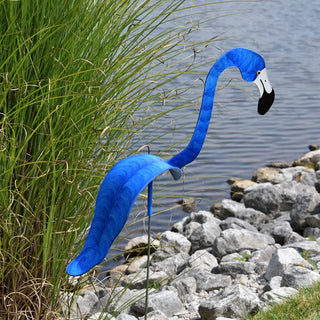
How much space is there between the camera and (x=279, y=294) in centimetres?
312

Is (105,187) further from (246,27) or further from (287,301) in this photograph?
(246,27)

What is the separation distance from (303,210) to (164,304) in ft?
6.68

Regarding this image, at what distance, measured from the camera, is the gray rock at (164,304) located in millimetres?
3453

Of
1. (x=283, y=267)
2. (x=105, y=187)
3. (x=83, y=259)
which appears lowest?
(x=283, y=267)

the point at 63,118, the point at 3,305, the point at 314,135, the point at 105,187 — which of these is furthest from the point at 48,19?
the point at 314,135

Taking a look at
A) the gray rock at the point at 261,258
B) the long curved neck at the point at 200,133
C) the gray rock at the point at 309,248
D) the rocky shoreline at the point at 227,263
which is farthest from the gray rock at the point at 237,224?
the long curved neck at the point at 200,133

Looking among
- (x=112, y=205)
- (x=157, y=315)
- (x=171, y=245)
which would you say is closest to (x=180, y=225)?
(x=171, y=245)

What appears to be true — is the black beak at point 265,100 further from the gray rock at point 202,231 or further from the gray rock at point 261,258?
the gray rock at point 202,231

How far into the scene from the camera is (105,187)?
154 centimetres

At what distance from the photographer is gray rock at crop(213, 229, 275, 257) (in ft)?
14.9

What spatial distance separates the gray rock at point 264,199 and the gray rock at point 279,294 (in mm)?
2620

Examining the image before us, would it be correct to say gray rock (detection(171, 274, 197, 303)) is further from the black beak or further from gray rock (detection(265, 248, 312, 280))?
the black beak

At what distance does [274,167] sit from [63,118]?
522 cm

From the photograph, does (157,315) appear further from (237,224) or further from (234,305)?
(237,224)
